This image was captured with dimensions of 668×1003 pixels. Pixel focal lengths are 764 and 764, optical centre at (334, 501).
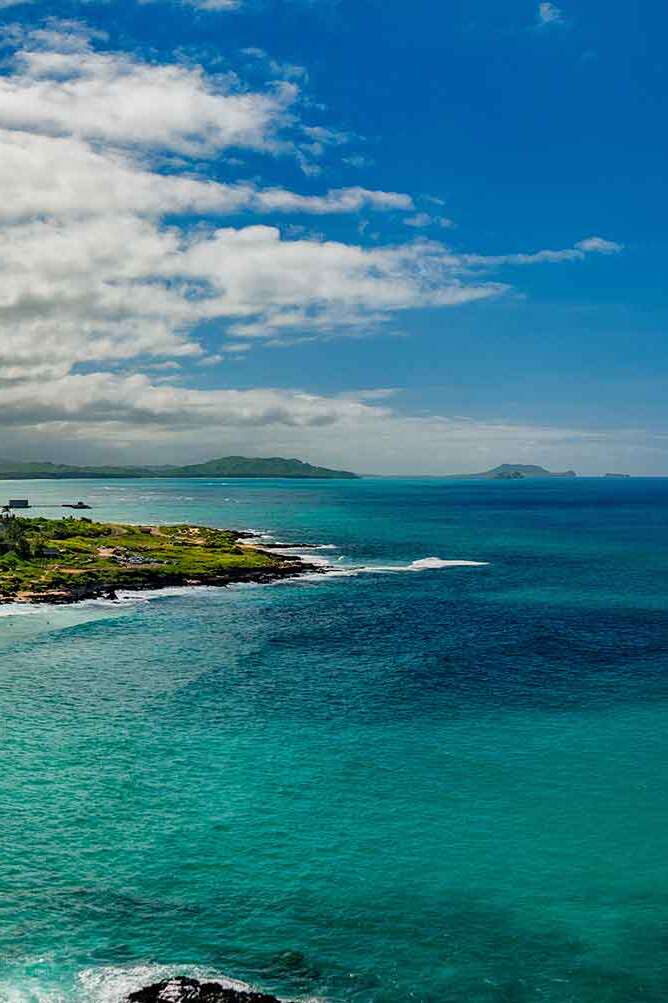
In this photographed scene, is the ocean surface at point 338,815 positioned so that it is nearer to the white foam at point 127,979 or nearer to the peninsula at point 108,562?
the white foam at point 127,979

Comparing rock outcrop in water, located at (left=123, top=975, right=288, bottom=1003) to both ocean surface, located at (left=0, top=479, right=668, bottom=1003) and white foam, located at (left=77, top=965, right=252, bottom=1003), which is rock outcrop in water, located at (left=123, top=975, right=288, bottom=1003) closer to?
white foam, located at (left=77, top=965, right=252, bottom=1003)

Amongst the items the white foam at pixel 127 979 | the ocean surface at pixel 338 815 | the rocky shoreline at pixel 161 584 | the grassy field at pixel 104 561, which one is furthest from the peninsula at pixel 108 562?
the white foam at pixel 127 979

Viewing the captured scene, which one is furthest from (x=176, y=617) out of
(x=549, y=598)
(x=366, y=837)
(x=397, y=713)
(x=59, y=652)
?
(x=366, y=837)

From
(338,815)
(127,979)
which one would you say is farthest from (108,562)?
(127,979)

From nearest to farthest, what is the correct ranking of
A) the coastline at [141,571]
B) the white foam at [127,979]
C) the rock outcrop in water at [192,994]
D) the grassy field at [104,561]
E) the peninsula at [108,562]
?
the rock outcrop in water at [192,994] < the white foam at [127,979] < the coastline at [141,571] < the peninsula at [108,562] < the grassy field at [104,561]

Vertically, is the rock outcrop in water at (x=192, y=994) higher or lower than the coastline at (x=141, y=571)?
lower

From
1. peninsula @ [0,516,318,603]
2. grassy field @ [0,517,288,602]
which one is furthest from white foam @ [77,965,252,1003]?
grassy field @ [0,517,288,602]
